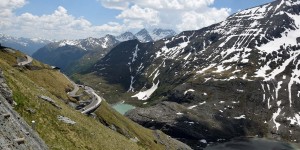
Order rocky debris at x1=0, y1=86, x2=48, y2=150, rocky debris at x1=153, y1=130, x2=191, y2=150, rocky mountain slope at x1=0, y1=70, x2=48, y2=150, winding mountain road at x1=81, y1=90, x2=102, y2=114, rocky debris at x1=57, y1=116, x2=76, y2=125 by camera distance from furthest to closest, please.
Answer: rocky debris at x1=153, y1=130, x2=191, y2=150 < winding mountain road at x1=81, y1=90, x2=102, y2=114 < rocky debris at x1=57, y1=116, x2=76, y2=125 < rocky mountain slope at x1=0, y1=70, x2=48, y2=150 < rocky debris at x1=0, y1=86, x2=48, y2=150

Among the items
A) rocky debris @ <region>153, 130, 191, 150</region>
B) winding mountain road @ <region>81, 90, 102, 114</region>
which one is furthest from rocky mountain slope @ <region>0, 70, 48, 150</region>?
rocky debris @ <region>153, 130, 191, 150</region>

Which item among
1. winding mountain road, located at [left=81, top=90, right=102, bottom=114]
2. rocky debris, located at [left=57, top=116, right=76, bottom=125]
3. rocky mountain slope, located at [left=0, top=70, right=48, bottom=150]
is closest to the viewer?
rocky mountain slope, located at [left=0, top=70, right=48, bottom=150]

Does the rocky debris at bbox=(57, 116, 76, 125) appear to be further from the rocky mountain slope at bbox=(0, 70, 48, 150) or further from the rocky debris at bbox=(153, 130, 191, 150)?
the rocky debris at bbox=(153, 130, 191, 150)

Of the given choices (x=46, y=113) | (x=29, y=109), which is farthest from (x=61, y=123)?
(x=29, y=109)

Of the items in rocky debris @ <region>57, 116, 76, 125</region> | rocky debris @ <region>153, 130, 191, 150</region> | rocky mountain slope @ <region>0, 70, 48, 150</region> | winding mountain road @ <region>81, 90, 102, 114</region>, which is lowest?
rocky debris @ <region>153, 130, 191, 150</region>

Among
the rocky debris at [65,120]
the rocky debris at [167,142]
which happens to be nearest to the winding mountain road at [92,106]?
the rocky debris at [167,142]

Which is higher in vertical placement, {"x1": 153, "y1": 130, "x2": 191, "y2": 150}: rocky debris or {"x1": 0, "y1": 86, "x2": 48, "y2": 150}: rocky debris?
{"x1": 0, "y1": 86, "x2": 48, "y2": 150}: rocky debris

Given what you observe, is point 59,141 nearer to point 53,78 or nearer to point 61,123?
point 61,123

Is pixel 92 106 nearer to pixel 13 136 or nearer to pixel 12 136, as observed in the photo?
pixel 13 136

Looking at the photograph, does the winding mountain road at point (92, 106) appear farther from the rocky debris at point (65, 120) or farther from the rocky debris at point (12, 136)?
the rocky debris at point (12, 136)

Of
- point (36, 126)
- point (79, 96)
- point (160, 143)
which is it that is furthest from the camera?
point (160, 143)

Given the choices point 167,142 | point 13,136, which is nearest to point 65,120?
point 13,136
